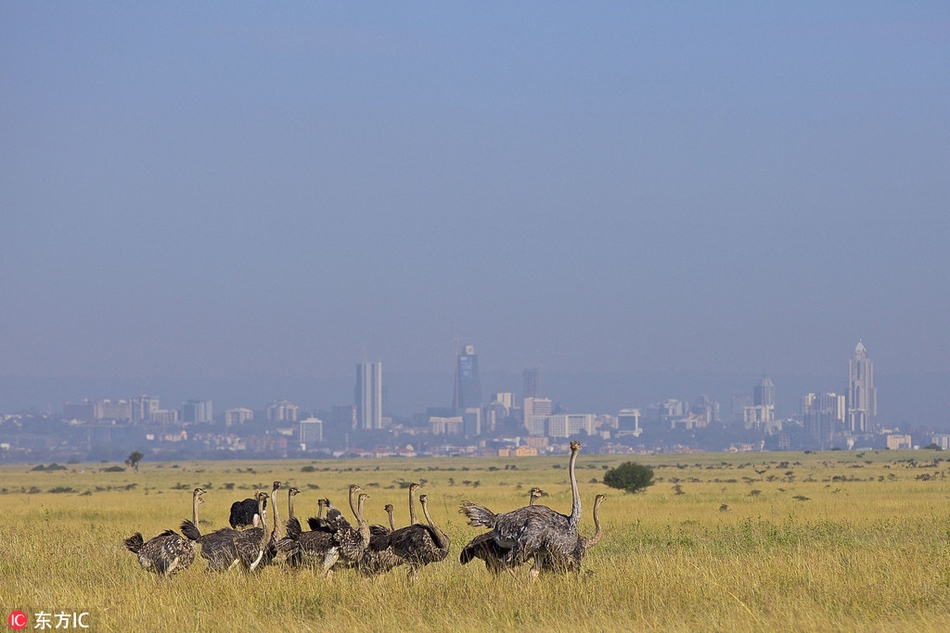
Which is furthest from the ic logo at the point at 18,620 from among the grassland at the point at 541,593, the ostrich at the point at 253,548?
the ostrich at the point at 253,548

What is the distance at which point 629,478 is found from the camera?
178 ft

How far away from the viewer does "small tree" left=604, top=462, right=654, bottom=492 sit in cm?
5375

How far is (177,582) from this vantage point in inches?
568

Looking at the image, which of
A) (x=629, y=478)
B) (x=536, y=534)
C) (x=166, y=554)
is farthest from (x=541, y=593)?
(x=629, y=478)

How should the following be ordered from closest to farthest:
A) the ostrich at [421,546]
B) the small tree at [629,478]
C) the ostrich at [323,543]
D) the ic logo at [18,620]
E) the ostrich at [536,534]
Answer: the ic logo at [18,620]
the ostrich at [536,534]
the ostrich at [421,546]
the ostrich at [323,543]
the small tree at [629,478]

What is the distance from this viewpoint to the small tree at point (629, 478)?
5375 centimetres

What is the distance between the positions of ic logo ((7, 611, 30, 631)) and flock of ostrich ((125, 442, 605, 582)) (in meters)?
2.88

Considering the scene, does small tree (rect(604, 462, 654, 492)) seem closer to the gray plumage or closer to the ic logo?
the gray plumage

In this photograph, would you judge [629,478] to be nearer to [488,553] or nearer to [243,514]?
[243,514]

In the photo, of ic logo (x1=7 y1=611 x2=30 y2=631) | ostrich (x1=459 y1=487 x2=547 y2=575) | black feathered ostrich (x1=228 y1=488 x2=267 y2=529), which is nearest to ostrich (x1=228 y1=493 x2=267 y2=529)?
black feathered ostrich (x1=228 y1=488 x2=267 y2=529)

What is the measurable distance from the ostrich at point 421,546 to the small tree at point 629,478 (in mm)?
39298

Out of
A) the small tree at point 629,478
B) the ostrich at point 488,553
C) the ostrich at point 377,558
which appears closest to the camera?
the ostrich at point 488,553

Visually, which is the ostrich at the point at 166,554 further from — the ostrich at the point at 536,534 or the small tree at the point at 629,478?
the small tree at the point at 629,478

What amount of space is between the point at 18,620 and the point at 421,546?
459cm
